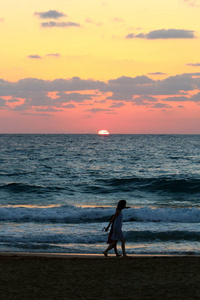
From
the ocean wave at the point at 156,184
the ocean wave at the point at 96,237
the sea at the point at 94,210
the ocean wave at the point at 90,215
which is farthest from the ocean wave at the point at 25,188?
the ocean wave at the point at 96,237

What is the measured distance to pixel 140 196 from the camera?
34094 millimetres

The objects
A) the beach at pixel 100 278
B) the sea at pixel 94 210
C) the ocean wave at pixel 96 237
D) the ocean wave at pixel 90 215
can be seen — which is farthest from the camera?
the ocean wave at pixel 90 215

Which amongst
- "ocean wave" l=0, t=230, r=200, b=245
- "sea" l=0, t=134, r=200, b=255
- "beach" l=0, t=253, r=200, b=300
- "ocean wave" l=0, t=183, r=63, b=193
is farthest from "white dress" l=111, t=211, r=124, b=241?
"ocean wave" l=0, t=183, r=63, b=193

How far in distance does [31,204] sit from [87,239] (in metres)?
12.7

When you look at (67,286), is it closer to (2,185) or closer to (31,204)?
(31,204)

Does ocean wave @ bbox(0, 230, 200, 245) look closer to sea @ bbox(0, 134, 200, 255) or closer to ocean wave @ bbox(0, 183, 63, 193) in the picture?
sea @ bbox(0, 134, 200, 255)

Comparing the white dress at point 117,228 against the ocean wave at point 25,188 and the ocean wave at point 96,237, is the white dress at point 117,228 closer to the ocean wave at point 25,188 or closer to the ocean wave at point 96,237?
the ocean wave at point 96,237

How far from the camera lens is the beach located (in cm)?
860

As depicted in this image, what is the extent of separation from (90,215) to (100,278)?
1412cm

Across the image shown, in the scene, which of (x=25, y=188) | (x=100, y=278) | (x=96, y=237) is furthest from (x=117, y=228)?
(x=25, y=188)

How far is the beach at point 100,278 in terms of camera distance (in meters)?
8.60

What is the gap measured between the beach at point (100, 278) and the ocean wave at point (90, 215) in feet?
33.0

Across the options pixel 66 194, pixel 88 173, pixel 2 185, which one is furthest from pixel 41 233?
pixel 88 173

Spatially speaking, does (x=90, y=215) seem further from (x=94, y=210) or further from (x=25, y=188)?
(x=25, y=188)
